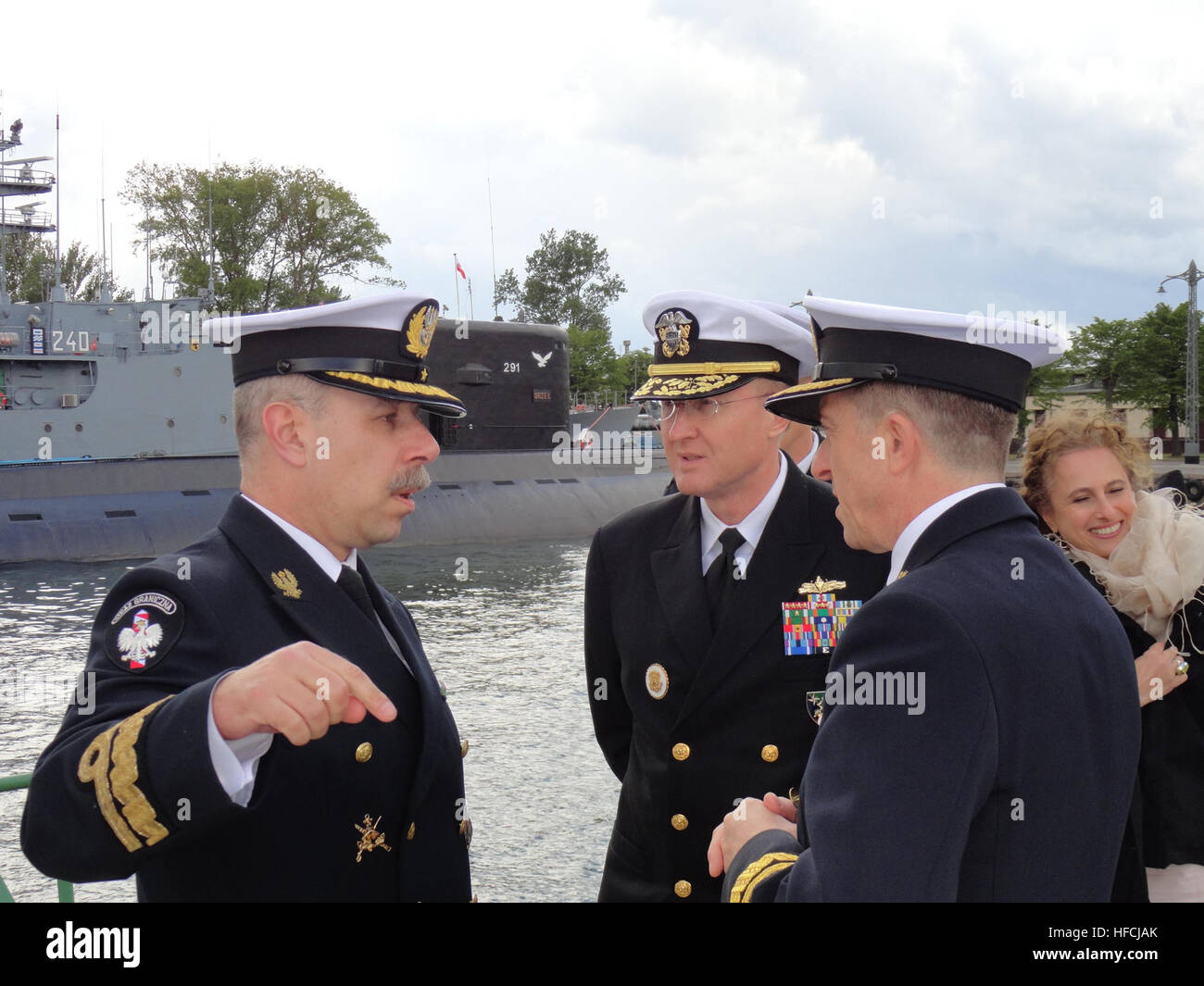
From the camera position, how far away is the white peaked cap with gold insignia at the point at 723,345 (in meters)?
3.71

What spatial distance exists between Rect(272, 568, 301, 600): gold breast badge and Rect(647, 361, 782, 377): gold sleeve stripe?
5.37ft

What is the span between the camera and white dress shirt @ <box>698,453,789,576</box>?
11.8 ft

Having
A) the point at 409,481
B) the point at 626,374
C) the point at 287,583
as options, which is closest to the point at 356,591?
the point at 287,583

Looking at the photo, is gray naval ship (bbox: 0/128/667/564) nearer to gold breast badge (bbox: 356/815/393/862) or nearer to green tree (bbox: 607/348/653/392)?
gold breast badge (bbox: 356/815/393/862)

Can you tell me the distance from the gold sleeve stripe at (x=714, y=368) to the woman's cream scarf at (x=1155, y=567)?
1.39 metres

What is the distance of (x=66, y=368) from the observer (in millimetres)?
27188

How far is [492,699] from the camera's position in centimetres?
1037

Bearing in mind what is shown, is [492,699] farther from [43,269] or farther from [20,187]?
[43,269]

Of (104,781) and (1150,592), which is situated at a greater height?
(1150,592)

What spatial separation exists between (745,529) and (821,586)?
1.10 ft

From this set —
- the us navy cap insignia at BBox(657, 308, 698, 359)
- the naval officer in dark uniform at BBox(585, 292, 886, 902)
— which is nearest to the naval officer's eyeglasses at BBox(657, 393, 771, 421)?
the naval officer in dark uniform at BBox(585, 292, 886, 902)

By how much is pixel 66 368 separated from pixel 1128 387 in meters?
52.1
